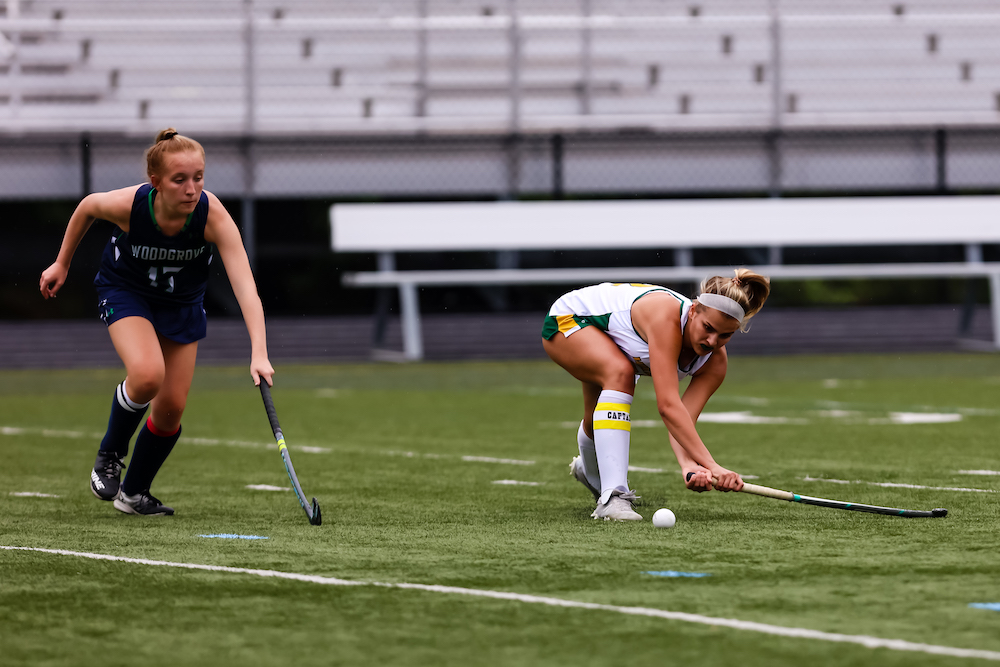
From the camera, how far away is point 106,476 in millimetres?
5840

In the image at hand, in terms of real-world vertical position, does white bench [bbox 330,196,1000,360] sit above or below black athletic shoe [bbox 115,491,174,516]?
above

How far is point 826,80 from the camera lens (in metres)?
23.4

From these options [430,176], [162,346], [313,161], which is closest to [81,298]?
[313,161]

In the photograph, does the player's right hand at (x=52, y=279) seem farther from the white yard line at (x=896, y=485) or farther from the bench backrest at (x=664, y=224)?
the bench backrest at (x=664, y=224)

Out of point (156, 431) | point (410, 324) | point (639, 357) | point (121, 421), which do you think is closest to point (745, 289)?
point (639, 357)

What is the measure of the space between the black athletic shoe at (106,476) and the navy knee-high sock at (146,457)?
7 centimetres

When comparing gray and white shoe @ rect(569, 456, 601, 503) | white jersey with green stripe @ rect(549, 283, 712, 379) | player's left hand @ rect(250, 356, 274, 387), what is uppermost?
white jersey with green stripe @ rect(549, 283, 712, 379)

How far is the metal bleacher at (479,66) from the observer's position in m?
22.4

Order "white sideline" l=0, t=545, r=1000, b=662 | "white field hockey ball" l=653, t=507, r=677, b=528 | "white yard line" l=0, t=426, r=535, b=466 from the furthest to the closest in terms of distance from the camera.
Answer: "white yard line" l=0, t=426, r=535, b=466
"white field hockey ball" l=653, t=507, r=677, b=528
"white sideline" l=0, t=545, r=1000, b=662

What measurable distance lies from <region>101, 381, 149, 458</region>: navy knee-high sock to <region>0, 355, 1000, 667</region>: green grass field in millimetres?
325

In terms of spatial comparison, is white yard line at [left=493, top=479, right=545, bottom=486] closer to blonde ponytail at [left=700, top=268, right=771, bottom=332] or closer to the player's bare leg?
the player's bare leg

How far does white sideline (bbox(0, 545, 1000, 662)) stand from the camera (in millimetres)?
3100

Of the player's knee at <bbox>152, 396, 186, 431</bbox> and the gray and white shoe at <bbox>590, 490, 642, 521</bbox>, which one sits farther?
the player's knee at <bbox>152, 396, 186, 431</bbox>

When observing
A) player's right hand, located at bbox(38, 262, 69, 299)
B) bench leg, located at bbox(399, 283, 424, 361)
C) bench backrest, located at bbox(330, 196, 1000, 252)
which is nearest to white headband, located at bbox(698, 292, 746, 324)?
player's right hand, located at bbox(38, 262, 69, 299)
